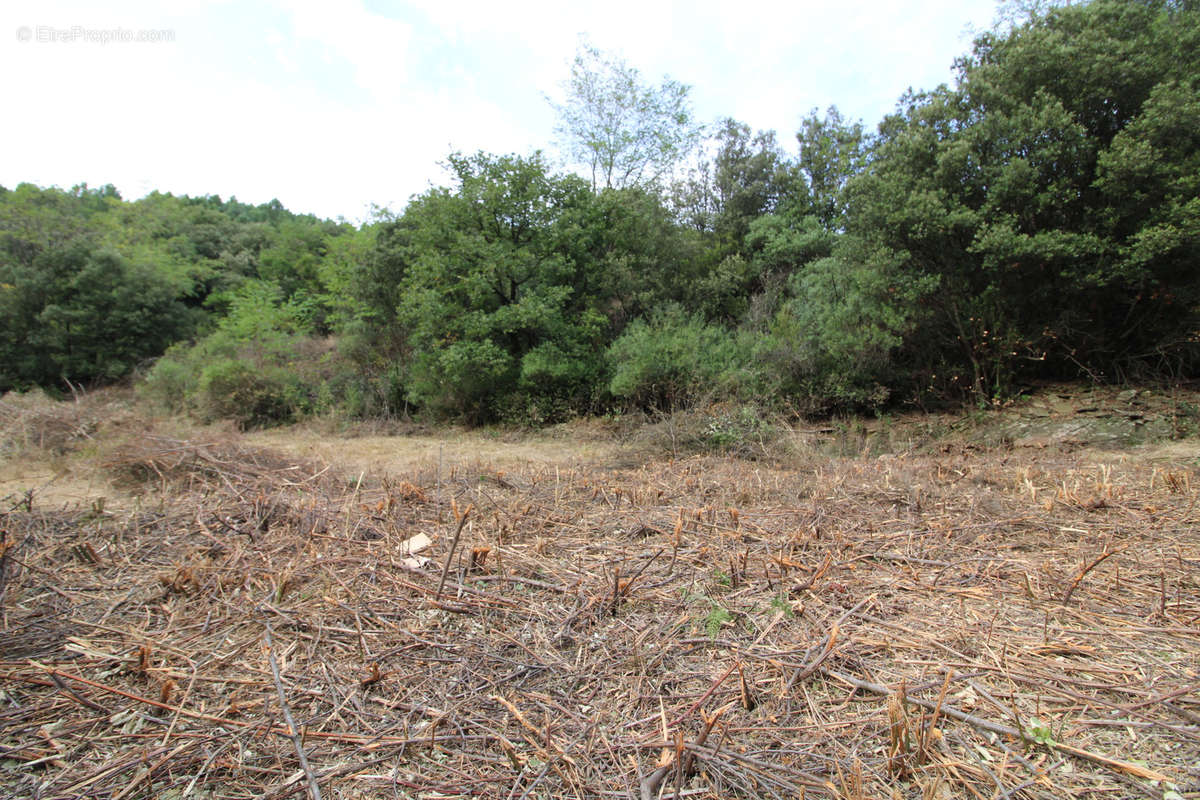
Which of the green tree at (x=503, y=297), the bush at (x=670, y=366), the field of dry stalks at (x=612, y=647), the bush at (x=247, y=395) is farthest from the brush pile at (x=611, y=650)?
the bush at (x=247, y=395)

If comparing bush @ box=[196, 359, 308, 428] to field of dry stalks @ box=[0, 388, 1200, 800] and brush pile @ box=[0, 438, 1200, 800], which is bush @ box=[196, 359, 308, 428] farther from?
brush pile @ box=[0, 438, 1200, 800]

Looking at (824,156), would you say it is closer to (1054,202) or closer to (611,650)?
(1054,202)

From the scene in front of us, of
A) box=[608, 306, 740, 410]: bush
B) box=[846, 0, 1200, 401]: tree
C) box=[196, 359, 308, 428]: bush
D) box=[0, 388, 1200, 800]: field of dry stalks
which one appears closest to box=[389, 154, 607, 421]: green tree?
box=[608, 306, 740, 410]: bush

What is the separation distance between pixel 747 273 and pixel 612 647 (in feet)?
50.2

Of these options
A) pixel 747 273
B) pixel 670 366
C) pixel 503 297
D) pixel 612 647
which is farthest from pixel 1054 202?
pixel 503 297

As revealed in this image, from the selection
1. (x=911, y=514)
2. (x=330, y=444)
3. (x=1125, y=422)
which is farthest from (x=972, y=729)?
(x=330, y=444)

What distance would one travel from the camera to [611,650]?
248cm

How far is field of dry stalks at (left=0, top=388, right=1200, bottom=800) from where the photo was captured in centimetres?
177

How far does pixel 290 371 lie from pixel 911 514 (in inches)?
628

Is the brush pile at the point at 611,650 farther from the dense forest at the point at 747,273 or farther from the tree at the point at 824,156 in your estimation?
the tree at the point at 824,156

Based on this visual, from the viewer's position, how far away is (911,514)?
13.8ft

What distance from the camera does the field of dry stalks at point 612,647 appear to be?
1.77m

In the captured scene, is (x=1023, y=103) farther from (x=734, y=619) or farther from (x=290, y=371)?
(x=290, y=371)

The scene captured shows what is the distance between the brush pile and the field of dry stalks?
0.5 inches
